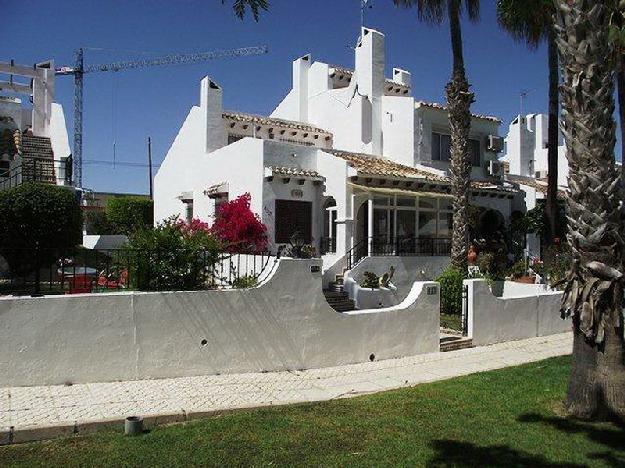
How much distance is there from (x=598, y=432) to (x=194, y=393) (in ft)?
19.2

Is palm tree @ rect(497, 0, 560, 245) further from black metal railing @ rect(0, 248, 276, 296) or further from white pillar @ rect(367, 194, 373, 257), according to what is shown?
black metal railing @ rect(0, 248, 276, 296)

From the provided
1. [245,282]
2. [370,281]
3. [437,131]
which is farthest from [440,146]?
[245,282]

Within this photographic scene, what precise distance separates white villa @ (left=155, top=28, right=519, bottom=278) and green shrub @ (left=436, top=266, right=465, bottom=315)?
8.34ft

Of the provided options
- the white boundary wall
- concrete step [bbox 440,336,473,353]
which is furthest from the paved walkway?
the white boundary wall

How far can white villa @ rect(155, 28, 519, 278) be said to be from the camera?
59.9 feet

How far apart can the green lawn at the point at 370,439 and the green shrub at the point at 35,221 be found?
24.0 ft

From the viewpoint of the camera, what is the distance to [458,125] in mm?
18906

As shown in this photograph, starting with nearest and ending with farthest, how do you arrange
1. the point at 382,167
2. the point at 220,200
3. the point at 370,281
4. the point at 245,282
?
the point at 245,282, the point at 370,281, the point at 382,167, the point at 220,200

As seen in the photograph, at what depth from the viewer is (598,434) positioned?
6.51 metres

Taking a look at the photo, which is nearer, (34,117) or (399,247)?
(399,247)

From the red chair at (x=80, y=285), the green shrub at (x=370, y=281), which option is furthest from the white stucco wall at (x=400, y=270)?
the red chair at (x=80, y=285)

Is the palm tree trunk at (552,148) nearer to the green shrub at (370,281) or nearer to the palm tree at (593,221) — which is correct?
the green shrub at (370,281)

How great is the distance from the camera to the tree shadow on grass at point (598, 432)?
5730 mm

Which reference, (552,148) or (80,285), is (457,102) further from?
(80,285)
